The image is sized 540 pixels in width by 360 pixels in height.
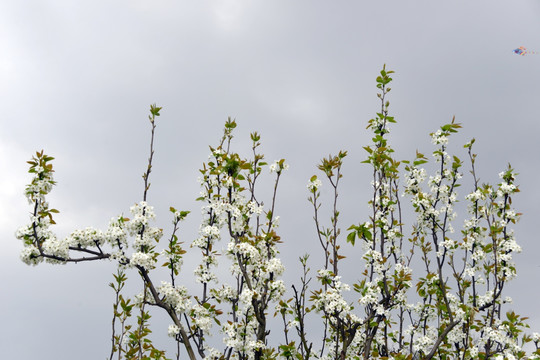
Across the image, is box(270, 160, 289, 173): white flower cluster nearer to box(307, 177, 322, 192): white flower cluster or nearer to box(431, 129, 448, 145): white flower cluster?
box(307, 177, 322, 192): white flower cluster

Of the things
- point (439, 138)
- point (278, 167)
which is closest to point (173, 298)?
point (278, 167)

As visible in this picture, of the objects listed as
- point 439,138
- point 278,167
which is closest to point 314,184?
point 278,167

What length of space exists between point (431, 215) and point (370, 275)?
63.6 inches

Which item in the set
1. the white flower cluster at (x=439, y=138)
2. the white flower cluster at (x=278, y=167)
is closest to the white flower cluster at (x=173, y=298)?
the white flower cluster at (x=278, y=167)

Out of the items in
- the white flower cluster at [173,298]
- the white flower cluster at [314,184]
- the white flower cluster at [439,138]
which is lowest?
the white flower cluster at [173,298]

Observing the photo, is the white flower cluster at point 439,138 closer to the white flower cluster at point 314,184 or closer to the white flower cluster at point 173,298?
the white flower cluster at point 314,184

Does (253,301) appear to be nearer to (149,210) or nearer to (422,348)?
(149,210)

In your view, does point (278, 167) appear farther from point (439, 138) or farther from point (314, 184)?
point (439, 138)

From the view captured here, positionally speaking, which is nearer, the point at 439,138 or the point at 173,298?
the point at 173,298

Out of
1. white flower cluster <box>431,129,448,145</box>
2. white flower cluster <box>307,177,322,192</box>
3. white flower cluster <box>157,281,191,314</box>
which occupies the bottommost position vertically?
white flower cluster <box>157,281,191,314</box>

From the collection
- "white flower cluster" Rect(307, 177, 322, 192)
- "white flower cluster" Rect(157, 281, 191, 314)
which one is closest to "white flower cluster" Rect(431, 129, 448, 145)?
"white flower cluster" Rect(307, 177, 322, 192)

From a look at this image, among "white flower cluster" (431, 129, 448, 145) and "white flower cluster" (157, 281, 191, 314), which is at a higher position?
"white flower cluster" (431, 129, 448, 145)

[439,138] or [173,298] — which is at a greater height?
[439,138]

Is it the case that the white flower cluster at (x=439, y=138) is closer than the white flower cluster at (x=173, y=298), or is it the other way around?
the white flower cluster at (x=173, y=298)
